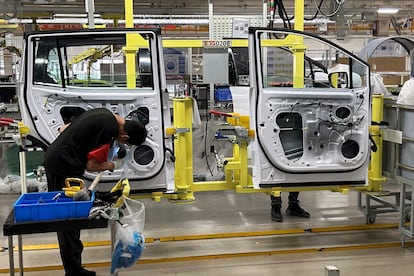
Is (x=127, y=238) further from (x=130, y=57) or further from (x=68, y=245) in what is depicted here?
(x=130, y=57)

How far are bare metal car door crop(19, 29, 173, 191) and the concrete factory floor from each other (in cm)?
76

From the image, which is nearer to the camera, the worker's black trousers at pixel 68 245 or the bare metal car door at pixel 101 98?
the worker's black trousers at pixel 68 245

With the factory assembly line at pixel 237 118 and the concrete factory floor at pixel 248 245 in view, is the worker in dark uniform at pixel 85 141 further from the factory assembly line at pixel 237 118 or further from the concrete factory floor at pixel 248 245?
the concrete factory floor at pixel 248 245

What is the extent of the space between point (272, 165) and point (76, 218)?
208 cm

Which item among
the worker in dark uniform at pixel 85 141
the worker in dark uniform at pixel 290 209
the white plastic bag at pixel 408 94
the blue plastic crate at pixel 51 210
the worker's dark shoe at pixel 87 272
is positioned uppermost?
the white plastic bag at pixel 408 94

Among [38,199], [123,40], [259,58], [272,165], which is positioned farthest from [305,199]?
[38,199]

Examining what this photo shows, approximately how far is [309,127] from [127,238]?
2.20 m

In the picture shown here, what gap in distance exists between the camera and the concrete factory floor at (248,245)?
4023mm

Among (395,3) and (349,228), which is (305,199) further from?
(395,3)

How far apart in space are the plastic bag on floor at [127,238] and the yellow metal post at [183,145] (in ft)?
4.68

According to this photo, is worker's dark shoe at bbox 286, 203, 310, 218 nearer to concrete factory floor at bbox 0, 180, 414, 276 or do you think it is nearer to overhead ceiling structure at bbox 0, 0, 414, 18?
concrete factory floor at bbox 0, 180, 414, 276

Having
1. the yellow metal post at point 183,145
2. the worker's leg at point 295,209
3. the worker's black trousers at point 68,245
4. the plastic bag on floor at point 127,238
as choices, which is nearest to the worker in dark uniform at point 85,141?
the worker's black trousers at point 68,245

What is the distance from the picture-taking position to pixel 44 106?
12.9ft

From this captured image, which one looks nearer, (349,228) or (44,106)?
(44,106)
